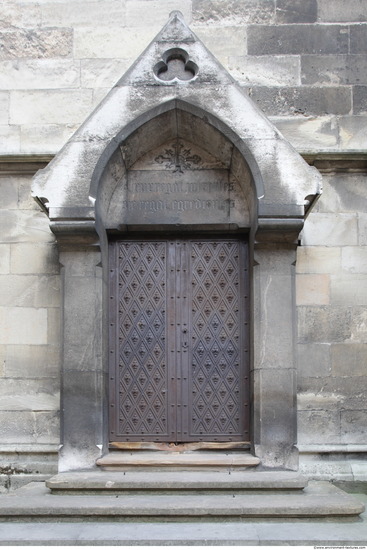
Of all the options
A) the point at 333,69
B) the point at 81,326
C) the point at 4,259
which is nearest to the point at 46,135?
the point at 4,259

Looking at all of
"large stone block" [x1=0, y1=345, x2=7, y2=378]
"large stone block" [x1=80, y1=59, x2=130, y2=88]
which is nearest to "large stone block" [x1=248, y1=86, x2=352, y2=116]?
"large stone block" [x1=80, y1=59, x2=130, y2=88]

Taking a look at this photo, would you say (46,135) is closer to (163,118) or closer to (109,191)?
(109,191)

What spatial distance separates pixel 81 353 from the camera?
22.3 feet

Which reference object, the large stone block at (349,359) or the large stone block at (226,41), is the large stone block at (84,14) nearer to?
the large stone block at (226,41)

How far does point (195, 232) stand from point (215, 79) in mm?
1589

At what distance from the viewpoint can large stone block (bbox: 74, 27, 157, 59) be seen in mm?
8000

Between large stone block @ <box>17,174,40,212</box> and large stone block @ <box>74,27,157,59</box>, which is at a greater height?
large stone block @ <box>74,27,157,59</box>

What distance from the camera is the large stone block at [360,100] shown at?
7828mm

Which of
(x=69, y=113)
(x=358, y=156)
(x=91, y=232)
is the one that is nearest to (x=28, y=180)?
(x=69, y=113)

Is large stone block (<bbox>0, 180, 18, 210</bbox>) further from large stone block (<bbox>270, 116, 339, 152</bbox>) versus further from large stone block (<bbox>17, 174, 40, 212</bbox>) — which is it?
large stone block (<bbox>270, 116, 339, 152</bbox>)

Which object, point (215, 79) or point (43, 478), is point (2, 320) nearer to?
point (43, 478)

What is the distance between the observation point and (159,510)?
18.1 feet

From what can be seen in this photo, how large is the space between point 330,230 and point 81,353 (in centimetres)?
301

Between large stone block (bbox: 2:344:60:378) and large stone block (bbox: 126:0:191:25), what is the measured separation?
385cm
